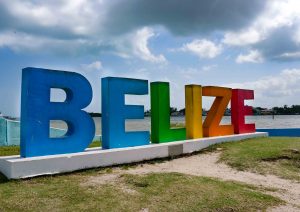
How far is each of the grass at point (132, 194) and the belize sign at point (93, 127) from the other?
31.6 inches

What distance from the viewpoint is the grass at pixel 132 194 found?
7227mm

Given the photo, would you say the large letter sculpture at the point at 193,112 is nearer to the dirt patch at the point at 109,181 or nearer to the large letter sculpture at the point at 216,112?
the large letter sculpture at the point at 216,112

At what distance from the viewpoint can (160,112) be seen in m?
13.5

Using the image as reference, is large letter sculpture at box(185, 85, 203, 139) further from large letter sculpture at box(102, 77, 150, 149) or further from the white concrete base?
large letter sculpture at box(102, 77, 150, 149)

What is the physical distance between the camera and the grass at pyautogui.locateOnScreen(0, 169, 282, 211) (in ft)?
23.7

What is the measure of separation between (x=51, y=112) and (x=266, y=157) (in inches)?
284

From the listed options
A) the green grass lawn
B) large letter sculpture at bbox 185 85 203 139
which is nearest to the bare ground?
the green grass lawn

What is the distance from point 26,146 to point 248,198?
5.72 metres

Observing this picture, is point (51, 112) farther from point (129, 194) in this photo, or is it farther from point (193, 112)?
point (193, 112)

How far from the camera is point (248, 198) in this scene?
8273 mm

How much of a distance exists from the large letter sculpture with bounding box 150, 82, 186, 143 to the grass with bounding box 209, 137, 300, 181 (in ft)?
7.06

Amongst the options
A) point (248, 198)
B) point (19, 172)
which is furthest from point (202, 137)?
point (19, 172)

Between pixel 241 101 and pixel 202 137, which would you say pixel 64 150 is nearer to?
pixel 202 137

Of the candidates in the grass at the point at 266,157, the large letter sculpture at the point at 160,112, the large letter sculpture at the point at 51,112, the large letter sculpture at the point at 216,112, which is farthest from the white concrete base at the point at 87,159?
the large letter sculpture at the point at 216,112
